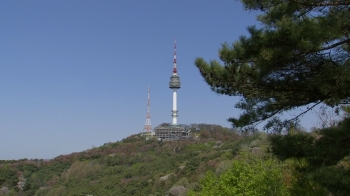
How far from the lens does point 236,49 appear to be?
4.85 metres

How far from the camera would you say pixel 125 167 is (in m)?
48.8

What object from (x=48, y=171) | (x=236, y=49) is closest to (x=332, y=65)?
(x=236, y=49)

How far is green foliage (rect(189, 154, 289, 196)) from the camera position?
356 inches

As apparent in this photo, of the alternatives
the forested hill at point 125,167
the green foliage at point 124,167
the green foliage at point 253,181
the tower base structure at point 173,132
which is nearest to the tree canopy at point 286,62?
the green foliage at point 253,181

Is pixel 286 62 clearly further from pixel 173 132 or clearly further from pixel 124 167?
pixel 173 132

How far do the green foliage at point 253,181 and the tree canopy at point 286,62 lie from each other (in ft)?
12.5

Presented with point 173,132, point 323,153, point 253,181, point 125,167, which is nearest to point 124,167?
point 125,167

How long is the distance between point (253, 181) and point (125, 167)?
40.4m

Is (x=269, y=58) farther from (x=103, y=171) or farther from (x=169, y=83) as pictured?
(x=169, y=83)

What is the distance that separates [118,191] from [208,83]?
32832mm

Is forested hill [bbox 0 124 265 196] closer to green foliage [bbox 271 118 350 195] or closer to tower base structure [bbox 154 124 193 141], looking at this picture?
tower base structure [bbox 154 124 193 141]

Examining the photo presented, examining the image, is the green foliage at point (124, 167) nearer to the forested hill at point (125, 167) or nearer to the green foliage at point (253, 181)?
the forested hill at point (125, 167)

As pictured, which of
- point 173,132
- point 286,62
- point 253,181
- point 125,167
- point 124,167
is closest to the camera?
point 286,62

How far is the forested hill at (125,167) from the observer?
3522 centimetres
